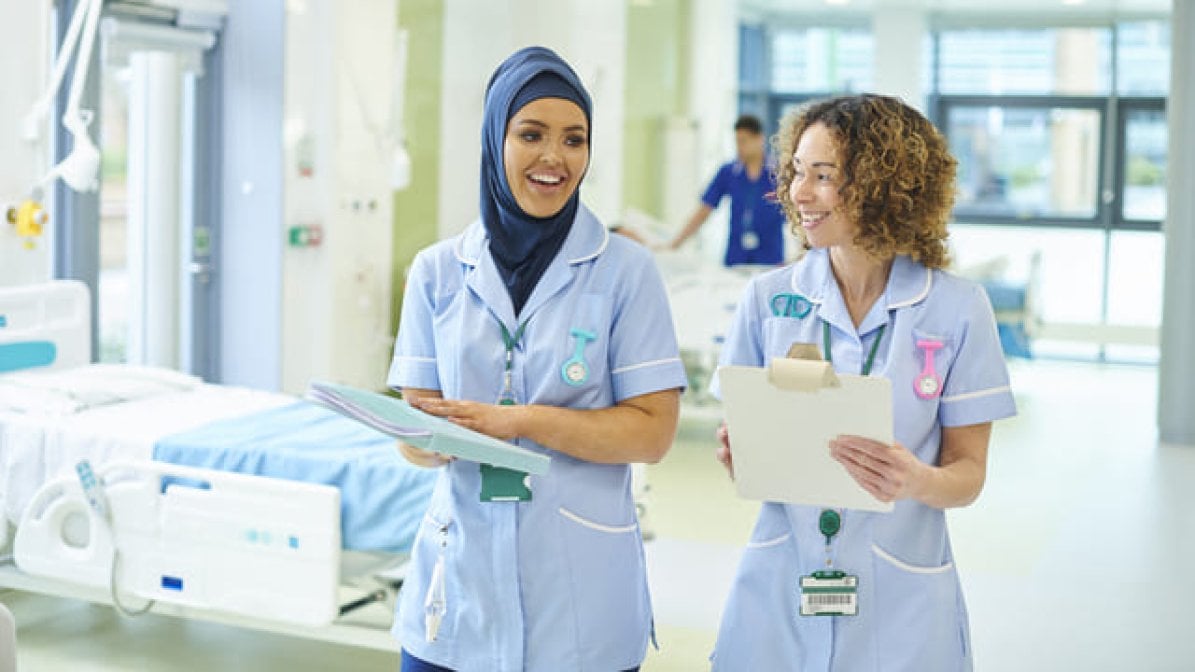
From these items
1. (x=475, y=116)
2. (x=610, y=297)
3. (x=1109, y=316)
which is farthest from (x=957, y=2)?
(x=610, y=297)

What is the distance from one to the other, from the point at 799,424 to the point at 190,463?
2.39m

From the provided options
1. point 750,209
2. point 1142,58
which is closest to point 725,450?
point 750,209

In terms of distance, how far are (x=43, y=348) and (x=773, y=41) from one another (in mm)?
6523

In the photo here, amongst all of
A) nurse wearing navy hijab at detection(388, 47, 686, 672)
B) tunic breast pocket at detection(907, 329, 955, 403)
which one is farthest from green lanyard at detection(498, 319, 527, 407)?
tunic breast pocket at detection(907, 329, 955, 403)

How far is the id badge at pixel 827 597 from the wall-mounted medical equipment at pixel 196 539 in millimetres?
1856

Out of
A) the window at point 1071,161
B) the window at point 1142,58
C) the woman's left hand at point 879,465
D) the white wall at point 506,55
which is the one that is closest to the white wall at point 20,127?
the white wall at point 506,55

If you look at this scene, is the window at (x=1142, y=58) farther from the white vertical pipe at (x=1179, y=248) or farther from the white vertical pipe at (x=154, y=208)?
the white vertical pipe at (x=154, y=208)

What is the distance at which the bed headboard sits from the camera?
4453 mm

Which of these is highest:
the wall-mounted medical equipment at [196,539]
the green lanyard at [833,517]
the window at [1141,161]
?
the window at [1141,161]

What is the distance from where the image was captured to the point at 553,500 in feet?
6.52

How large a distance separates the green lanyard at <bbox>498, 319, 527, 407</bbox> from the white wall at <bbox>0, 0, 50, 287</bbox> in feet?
10.5

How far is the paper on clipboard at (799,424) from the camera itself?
177 cm

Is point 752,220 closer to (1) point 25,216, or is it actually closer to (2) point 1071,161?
(2) point 1071,161

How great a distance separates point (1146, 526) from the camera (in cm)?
599
